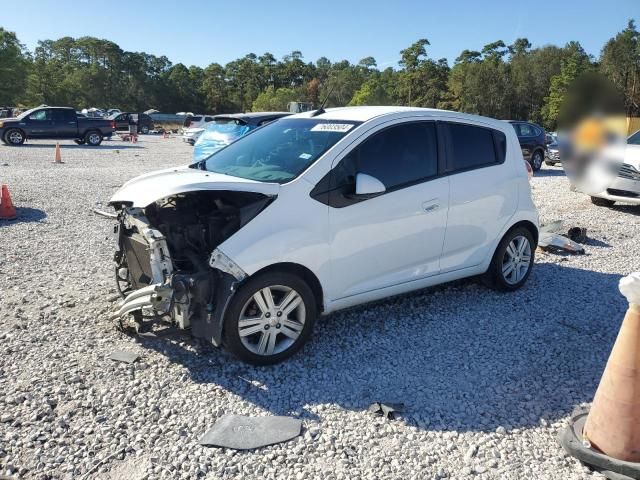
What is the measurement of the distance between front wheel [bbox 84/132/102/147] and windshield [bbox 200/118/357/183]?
23534 mm

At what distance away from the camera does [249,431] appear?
3.24 metres

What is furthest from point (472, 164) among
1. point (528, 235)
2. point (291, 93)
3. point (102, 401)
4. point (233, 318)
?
point (291, 93)

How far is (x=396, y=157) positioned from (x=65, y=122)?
2440cm

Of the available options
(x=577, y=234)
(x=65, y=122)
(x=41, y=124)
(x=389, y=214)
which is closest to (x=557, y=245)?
(x=577, y=234)

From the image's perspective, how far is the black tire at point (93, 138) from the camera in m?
26.2

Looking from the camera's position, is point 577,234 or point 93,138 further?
point 93,138

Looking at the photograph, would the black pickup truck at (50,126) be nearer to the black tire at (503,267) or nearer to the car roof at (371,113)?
the car roof at (371,113)

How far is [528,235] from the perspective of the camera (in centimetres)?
588

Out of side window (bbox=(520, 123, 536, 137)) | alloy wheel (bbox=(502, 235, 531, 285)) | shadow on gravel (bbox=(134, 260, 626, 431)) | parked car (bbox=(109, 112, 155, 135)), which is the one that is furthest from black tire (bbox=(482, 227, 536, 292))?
parked car (bbox=(109, 112, 155, 135))

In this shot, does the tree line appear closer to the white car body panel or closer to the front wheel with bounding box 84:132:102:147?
the white car body panel

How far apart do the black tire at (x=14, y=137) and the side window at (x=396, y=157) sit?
79.7 ft

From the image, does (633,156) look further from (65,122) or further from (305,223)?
(65,122)

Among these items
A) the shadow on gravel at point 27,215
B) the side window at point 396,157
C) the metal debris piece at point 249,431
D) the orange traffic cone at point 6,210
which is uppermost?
the side window at point 396,157

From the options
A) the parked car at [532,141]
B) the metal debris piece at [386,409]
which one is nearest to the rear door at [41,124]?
the parked car at [532,141]
